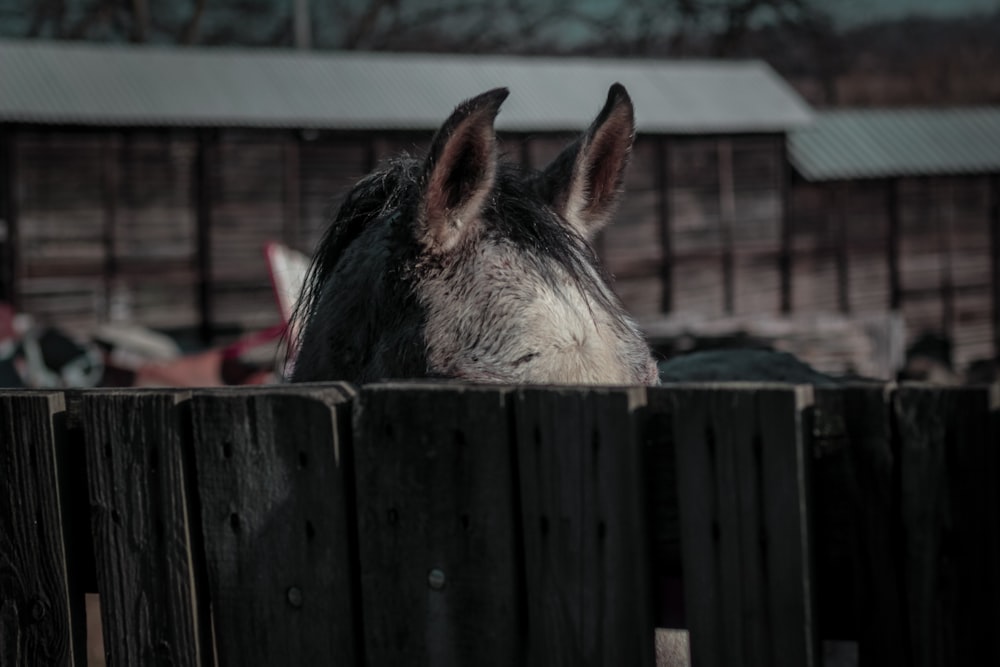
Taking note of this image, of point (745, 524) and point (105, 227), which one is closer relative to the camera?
point (745, 524)

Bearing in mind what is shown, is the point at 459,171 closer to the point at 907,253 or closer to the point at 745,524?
the point at 745,524

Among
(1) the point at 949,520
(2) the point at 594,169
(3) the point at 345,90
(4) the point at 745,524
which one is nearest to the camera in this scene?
(1) the point at 949,520

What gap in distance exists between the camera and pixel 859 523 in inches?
75.5

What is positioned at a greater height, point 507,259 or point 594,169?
point 594,169

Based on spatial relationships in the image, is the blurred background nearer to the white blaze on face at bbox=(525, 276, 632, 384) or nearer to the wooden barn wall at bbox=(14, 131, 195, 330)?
the wooden barn wall at bbox=(14, 131, 195, 330)

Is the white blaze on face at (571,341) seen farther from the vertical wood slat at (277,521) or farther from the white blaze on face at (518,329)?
the vertical wood slat at (277,521)

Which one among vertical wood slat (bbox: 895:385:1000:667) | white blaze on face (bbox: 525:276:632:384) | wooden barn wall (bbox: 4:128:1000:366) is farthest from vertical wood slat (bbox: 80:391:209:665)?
wooden barn wall (bbox: 4:128:1000:366)

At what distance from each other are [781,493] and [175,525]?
1.23 meters

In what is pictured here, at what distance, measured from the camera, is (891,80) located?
50844 mm

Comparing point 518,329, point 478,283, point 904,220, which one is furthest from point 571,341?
point 904,220

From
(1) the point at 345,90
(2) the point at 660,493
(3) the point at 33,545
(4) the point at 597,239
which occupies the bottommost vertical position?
(3) the point at 33,545

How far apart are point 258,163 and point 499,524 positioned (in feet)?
61.5

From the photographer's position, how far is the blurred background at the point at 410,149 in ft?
57.2

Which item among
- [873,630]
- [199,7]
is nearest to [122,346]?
[873,630]
